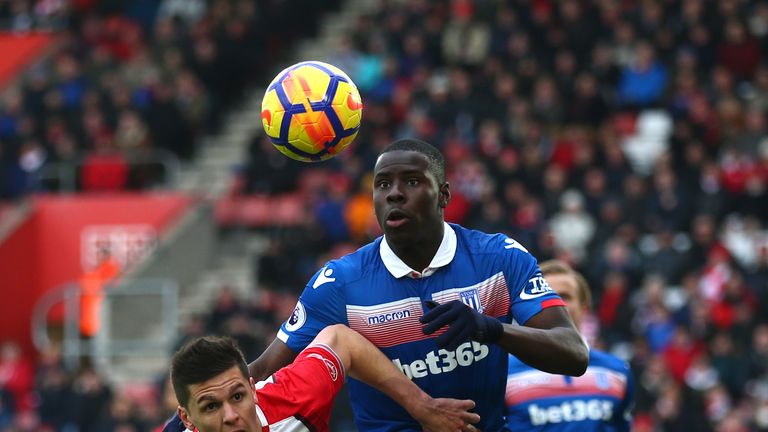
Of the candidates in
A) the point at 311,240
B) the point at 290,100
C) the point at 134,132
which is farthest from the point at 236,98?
the point at 290,100

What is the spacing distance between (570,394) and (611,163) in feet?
32.5

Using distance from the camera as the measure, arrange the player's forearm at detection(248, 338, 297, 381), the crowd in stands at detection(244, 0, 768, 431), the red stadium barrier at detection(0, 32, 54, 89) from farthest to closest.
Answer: the red stadium barrier at detection(0, 32, 54, 89) → the crowd in stands at detection(244, 0, 768, 431) → the player's forearm at detection(248, 338, 297, 381)

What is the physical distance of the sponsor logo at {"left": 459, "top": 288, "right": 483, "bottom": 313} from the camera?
20.0 feet

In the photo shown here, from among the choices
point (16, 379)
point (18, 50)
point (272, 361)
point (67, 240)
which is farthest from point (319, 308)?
point (18, 50)

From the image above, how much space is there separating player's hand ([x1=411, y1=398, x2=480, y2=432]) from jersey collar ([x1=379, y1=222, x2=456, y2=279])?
1.90 feet

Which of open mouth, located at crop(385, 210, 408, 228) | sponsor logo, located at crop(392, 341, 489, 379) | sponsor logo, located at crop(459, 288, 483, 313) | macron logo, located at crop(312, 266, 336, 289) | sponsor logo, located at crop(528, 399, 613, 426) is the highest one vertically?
open mouth, located at crop(385, 210, 408, 228)

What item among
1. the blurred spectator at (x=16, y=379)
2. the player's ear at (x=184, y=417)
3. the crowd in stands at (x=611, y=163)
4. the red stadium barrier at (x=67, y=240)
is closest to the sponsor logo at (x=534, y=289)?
the player's ear at (x=184, y=417)

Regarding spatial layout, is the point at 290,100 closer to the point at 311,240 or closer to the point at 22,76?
the point at 311,240

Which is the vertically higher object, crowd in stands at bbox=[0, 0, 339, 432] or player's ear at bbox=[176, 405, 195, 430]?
crowd in stands at bbox=[0, 0, 339, 432]

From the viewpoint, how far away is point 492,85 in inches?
Result: 771

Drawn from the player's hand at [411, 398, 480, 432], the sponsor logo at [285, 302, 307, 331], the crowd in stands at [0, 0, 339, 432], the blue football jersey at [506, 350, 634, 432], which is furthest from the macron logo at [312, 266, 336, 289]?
the crowd in stands at [0, 0, 339, 432]

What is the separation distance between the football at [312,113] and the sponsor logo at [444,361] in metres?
1.27

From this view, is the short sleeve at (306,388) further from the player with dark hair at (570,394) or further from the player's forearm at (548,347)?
the player with dark hair at (570,394)

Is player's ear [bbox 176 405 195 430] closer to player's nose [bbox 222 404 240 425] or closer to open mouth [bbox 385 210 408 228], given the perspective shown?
player's nose [bbox 222 404 240 425]
